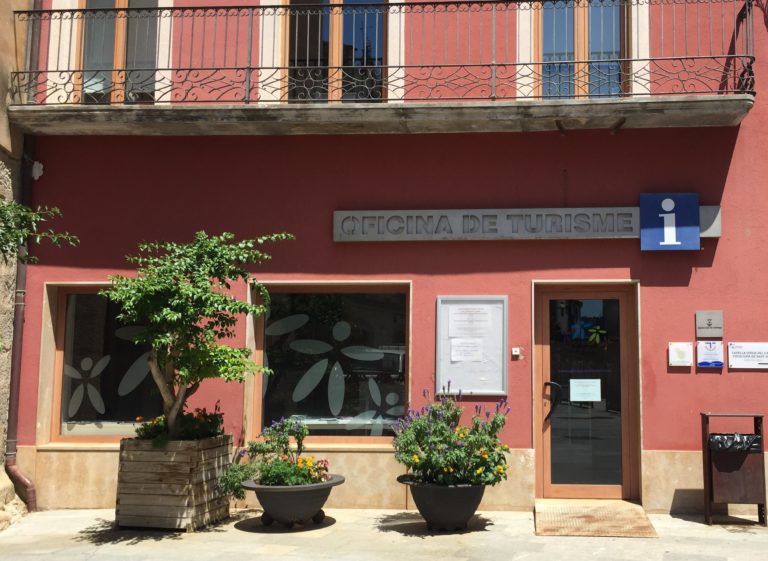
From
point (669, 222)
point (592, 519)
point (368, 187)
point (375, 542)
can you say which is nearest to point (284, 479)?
point (375, 542)

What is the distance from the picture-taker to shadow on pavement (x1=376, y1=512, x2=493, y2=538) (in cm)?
793

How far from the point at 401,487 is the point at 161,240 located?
12.5 ft

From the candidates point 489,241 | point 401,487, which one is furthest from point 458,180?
point 401,487

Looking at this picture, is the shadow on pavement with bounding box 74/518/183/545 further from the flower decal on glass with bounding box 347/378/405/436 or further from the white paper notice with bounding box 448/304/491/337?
the white paper notice with bounding box 448/304/491/337

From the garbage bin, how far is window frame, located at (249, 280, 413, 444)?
3.09 metres

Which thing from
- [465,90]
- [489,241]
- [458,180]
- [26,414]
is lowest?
[26,414]

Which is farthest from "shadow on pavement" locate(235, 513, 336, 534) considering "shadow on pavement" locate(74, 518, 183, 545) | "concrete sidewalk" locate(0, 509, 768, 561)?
"shadow on pavement" locate(74, 518, 183, 545)

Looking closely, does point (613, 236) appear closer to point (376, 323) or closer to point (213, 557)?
point (376, 323)

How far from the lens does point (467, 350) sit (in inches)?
358

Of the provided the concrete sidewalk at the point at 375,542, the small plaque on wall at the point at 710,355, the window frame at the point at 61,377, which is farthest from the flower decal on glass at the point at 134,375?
the small plaque on wall at the point at 710,355

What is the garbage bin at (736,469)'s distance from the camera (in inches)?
320

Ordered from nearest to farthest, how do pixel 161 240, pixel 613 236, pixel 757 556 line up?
pixel 757 556 → pixel 613 236 → pixel 161 240

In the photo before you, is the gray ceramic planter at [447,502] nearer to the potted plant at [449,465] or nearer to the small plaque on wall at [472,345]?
the potted plant at [449,465]

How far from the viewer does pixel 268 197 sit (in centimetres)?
958
